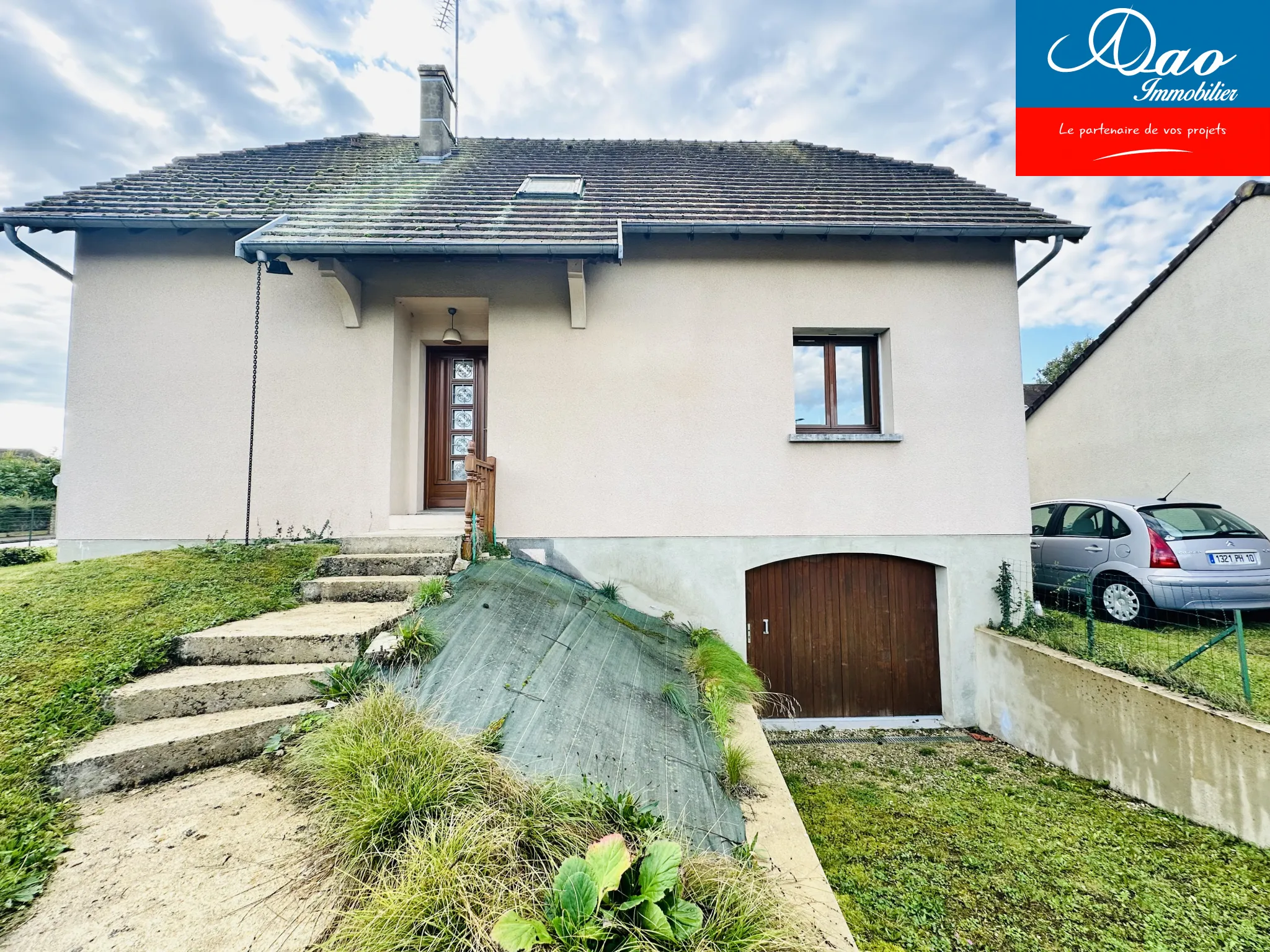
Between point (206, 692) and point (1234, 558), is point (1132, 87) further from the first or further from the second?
point (206, 692)

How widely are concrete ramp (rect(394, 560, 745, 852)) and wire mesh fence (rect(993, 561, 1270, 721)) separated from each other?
358cm

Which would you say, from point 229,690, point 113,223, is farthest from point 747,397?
point 113,223

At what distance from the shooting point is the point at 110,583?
11.5 feet

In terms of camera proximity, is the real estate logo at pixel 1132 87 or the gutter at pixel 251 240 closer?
the gutter at pixel 251 240

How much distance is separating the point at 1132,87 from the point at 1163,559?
17.4 feet

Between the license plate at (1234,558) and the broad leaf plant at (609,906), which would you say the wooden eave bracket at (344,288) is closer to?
the broad leaf plant at (609,906)

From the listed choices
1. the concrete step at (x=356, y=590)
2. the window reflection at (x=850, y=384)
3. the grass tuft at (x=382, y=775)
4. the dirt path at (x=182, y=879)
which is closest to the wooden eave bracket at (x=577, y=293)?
the window reflection at (x=850, y=384)

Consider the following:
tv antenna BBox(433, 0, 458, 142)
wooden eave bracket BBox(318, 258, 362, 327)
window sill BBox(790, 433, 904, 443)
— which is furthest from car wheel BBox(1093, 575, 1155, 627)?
tv antenna BBox(433, 0, 458, 142)

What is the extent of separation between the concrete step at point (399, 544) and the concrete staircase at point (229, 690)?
0.71 m

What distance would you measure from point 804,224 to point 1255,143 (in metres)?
6.02

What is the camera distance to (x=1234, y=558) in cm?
486

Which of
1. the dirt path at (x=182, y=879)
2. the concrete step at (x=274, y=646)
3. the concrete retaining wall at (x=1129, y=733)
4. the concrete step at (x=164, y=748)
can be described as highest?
the concrete step at (x=274, y=646)

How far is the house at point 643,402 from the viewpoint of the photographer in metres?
4.93

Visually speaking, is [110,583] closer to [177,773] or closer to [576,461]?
[177,773]
